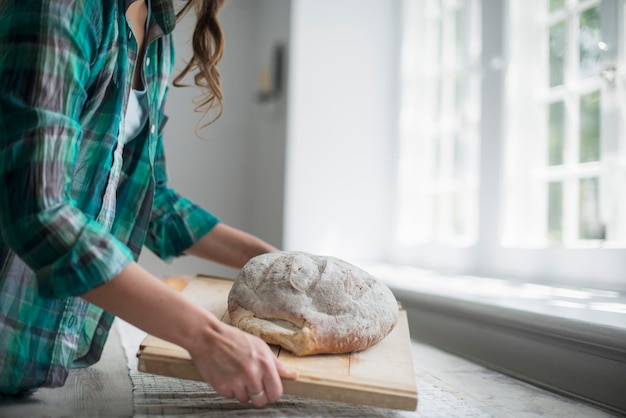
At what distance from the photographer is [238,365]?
0.67m

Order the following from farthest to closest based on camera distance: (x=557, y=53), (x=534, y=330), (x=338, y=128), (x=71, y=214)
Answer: (x=338, y=128), (x=557, y=53), (x=534, y=330), (x=71, y=214)

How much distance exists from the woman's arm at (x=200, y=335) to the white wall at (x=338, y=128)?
171cm

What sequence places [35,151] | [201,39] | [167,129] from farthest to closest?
[167,129] < [201,39] < [35,151]

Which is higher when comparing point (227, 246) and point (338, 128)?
point (338, 128)

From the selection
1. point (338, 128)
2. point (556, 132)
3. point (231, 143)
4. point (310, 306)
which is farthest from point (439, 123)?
point (310, 306)

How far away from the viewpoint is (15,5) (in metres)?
0.73

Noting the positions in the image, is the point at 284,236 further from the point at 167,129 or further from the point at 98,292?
the point at 98,292

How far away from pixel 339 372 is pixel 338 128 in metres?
1.77

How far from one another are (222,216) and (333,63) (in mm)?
954

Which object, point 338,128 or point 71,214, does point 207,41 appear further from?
point 338,128

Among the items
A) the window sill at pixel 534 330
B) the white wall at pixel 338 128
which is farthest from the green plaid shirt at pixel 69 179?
the white wall at pixel 338 128

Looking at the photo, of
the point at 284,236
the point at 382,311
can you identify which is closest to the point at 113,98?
the point at 382,311

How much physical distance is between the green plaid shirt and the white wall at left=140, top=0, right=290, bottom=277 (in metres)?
1.59

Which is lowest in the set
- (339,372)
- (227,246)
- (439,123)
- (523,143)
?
(339,372)
